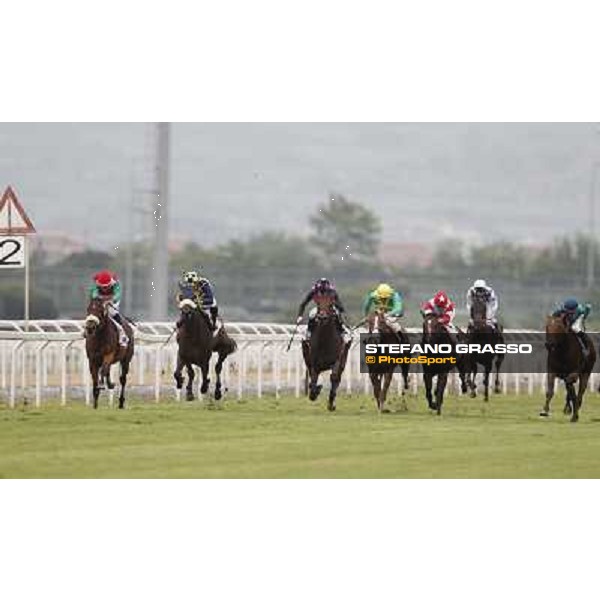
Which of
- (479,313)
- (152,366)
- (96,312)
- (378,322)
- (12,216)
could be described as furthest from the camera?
(152,366)

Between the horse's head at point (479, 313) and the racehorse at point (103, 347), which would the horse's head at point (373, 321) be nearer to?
the horse's head at point (479, 313)

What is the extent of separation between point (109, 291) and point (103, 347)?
0.54 m

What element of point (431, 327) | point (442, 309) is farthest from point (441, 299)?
point (431, 327)

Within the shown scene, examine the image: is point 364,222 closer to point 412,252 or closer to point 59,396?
point 412,252

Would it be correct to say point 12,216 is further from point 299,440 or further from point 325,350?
point 325,350

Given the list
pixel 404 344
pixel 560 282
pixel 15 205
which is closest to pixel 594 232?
pixel 560 282

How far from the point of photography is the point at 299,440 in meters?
20.4

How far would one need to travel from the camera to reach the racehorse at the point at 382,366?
71.7 ft

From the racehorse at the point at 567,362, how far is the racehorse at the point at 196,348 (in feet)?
10.0

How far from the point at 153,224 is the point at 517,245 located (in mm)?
3168

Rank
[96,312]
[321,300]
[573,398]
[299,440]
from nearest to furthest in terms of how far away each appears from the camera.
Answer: [299,440], [96,312], [573,398], [321,300]

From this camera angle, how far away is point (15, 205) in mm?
20891

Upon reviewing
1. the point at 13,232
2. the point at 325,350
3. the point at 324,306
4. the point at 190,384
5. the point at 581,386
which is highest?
the point at 13,232

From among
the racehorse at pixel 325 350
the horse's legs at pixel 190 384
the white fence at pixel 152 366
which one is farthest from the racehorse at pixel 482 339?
the horse's legs at pixel 190 384
